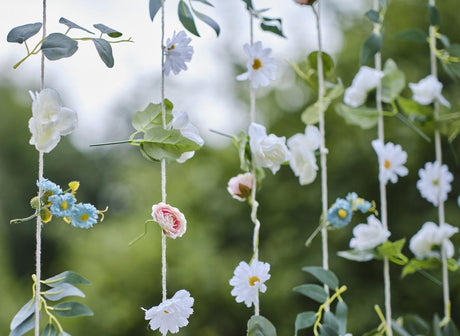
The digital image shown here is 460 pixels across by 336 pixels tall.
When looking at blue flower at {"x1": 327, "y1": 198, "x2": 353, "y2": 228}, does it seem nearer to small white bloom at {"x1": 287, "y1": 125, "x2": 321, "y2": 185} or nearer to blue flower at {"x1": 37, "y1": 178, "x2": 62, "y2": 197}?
small white bloom at {"x1": 287, "y1": 125, "x2": 321, "y2": 185}

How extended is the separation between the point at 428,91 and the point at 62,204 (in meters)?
0.69

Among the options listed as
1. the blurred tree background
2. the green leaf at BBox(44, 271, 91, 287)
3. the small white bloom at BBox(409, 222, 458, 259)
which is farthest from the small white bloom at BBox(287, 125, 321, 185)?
the blurred tree background

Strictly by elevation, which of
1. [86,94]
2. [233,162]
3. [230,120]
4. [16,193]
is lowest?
[16,193]

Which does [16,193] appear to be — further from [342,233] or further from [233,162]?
[342,233]

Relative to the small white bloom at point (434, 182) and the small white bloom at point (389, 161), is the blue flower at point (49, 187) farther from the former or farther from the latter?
the small white bloom at point (434, 182)

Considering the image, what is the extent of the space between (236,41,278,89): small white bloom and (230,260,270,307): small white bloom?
0.27 meters

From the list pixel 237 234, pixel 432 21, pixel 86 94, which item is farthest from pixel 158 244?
pixel 86 94

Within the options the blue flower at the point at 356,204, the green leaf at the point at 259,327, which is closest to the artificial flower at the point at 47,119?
the green leaf at the point at 259,327

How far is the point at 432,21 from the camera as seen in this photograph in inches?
37.4

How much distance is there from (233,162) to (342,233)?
2.39 feet

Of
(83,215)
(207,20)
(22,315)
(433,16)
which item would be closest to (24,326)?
(22,315)

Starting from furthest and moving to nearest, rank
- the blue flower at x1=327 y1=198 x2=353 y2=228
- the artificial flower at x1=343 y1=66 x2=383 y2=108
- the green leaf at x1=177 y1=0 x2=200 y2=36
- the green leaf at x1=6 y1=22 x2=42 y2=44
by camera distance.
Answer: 1. the artificial flower at x1=343 y1=66 x2=383 y2=108
2. the blue flower at x1=327 y1=198 x2=353 y2=228
3. the green leaf at x1=177 y1=0 x2=200 y2=36
4. the green leaf at x1=6 y1=22 x2=42 y2=44

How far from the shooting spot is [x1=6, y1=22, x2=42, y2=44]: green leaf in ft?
1.99

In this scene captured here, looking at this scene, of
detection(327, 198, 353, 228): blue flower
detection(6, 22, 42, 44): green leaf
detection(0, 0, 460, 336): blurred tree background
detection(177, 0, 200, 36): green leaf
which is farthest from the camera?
detection(0, 0, 460, 336): blurred tree background
